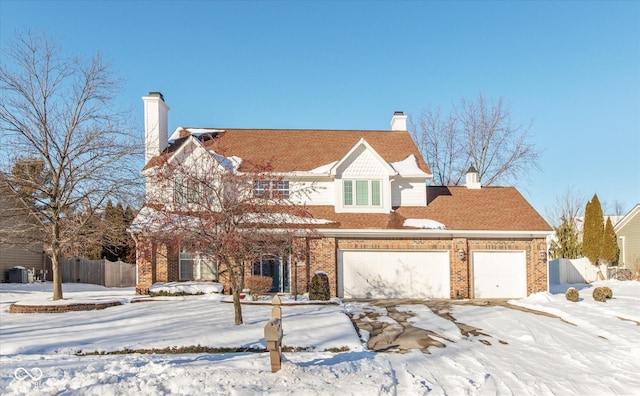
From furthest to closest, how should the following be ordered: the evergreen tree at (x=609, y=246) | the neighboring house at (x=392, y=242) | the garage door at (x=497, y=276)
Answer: the evergreen tree at (x=609, y=246) < the garage door at (x=497, y=276) < the neighboring house at (x=392, y=242)

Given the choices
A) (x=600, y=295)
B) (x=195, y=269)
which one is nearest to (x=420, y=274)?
(x=600, y=295)

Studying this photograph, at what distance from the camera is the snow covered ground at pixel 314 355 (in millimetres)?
8141

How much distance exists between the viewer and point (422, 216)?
21312mm

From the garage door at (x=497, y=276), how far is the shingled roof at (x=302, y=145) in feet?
15.0

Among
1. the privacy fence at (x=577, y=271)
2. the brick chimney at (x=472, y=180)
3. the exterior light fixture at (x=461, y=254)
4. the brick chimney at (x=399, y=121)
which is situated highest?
the brick chimney at (x=399, y=121)

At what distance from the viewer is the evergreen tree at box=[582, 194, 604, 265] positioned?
29.3 metres

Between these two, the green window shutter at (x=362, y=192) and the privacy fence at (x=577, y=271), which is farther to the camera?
the privacy fence at (x=577, y=271)

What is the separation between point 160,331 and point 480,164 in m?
27.7

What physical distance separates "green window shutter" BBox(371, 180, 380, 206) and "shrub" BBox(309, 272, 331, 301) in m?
4.59

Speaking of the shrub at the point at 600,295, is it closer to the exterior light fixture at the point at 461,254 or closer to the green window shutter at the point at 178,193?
the exterior light fixture at the point at 461,254

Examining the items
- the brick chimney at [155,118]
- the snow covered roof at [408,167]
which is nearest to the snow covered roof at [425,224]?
the snow covered roof at [408,167]

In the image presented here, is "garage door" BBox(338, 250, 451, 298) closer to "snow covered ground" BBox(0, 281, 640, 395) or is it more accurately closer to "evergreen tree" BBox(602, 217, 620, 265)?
"snow covered ground" BBox(0, 281, 640, 395)

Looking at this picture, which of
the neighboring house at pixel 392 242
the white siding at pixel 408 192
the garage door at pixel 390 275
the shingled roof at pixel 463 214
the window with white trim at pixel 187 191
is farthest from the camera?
the white siding at pixel 408 192

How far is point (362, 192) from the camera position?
851 inches
